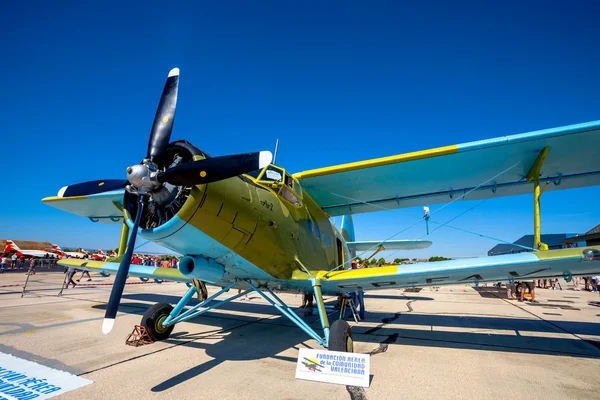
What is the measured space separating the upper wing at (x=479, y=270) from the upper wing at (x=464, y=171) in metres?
1.69

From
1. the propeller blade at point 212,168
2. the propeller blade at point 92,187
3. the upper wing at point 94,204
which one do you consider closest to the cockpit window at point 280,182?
the propeller blade at point 212,168

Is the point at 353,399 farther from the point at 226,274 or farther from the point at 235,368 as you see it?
the point at 226,274

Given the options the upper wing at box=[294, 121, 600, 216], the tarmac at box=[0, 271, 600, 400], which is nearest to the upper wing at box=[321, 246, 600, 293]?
the tarmac at box=[0, 271, 600, 400]

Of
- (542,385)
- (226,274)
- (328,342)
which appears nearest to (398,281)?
(328,342)

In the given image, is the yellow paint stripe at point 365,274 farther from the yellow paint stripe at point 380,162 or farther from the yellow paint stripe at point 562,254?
the yellow paint stripe at point 562,254

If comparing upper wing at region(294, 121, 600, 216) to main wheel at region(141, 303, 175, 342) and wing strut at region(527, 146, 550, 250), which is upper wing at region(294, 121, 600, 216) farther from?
main wheel at region(141, 303, 175, 342)

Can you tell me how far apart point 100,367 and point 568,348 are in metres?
8.74

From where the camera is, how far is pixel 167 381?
412 centimetres

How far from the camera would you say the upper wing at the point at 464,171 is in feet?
19.4

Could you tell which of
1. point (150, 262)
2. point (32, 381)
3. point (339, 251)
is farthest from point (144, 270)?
point (150, 262)

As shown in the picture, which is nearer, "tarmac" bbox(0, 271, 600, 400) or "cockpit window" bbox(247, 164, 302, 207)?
"tarmac" bbox(0, 271, 600, 400)

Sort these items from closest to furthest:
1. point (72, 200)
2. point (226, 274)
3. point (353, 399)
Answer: point (353, 399) < point (226, 274) < point (72, 200)

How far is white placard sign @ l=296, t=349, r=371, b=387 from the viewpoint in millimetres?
3886

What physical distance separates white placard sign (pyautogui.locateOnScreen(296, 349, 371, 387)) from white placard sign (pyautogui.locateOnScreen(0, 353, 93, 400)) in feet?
9.46
